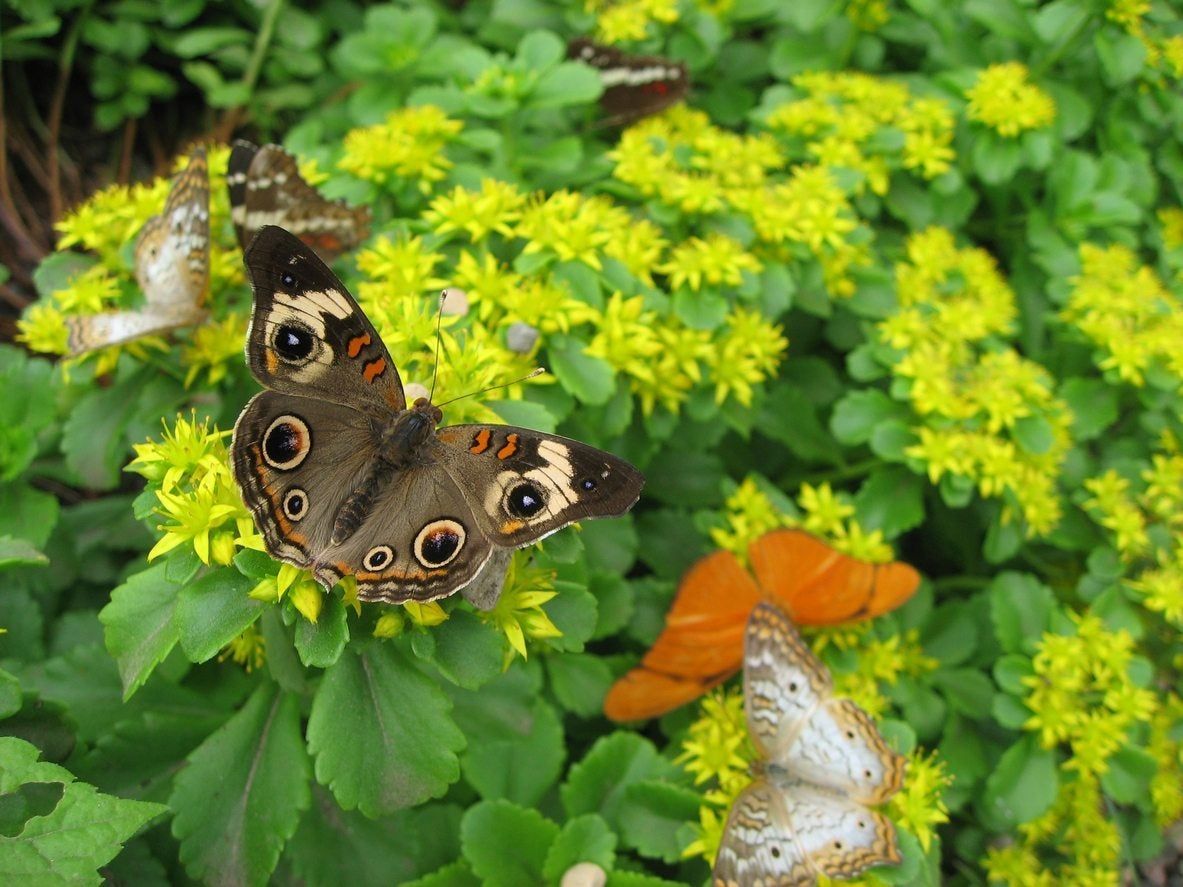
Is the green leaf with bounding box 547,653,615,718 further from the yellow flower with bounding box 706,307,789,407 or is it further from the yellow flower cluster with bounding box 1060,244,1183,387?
the yellow flower cluster with bounding box 1060,244,1183,387

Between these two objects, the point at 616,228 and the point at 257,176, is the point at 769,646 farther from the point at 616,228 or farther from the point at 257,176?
the point at 257,176

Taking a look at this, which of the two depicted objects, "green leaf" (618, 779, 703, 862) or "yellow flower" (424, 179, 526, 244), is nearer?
"green leaf" (618, 779, 703, 862)

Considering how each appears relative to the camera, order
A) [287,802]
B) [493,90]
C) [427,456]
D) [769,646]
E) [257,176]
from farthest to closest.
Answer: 1. [493,90]
2. [257,176]
3. [769,646]
4. [287,802]
5. [427,456]

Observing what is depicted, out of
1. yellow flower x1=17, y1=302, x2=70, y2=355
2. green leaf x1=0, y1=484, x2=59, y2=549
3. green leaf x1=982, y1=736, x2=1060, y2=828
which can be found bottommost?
green leaf x1=982, y1=736, x2=1060, y2=828

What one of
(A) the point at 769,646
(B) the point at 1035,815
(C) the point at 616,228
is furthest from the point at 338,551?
(B) the point at 1035,815

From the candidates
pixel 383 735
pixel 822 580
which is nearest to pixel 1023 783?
pixel 822 580

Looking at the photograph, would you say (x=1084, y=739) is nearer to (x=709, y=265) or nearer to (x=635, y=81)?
(x=709, y=265)

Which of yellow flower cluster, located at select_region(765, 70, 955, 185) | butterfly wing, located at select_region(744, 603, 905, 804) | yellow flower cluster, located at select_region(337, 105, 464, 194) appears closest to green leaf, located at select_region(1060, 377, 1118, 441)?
yellow flower cluster, located at select_region(765, 70, 955, 185)
